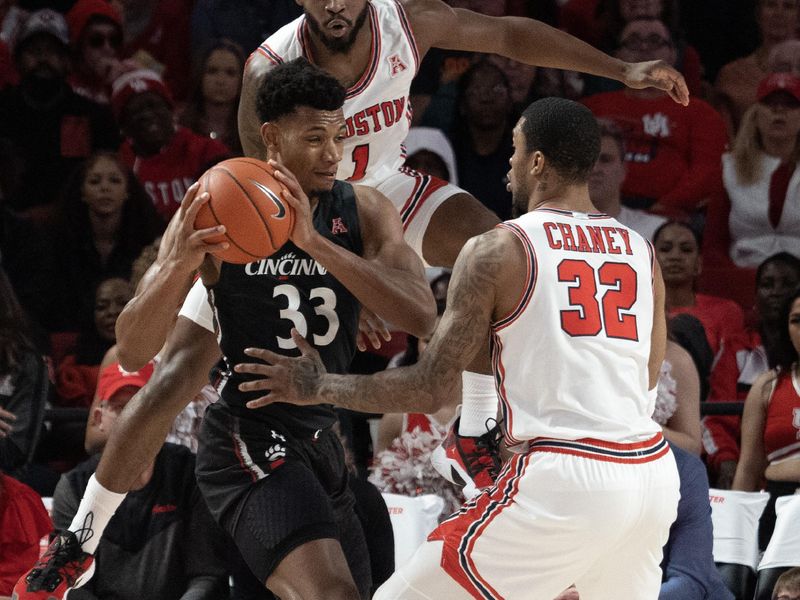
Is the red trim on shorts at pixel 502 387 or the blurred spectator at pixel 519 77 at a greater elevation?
the blurred spectator at pixel 519 77

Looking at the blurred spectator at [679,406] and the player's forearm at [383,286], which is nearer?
the player's forearm at [383,286]

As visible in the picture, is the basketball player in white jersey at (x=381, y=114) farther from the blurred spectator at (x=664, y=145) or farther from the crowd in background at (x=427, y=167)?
the blurred spectator at (x=664, y=145)

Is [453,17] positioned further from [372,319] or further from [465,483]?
[465,483]

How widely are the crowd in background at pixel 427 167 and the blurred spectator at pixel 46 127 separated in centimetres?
1

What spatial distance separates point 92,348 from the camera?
745cm

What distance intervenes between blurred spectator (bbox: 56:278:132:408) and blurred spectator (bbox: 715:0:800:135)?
155 inches

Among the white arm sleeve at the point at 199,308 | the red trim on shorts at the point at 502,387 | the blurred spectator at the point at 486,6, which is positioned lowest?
the red trim on shorts at the point at 502,387

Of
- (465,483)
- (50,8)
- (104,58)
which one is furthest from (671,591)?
(50,8)

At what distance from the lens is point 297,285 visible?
429 centimetres

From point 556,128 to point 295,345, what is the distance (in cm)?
104

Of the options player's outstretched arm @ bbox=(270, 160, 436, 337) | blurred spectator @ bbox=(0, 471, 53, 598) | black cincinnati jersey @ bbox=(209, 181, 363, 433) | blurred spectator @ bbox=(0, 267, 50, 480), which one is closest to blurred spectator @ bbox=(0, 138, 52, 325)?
blurred spectator @ bbox=(0, 267, 50, 480)

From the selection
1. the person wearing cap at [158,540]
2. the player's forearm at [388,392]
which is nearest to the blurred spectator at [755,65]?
the person wearing cap at [158,540]

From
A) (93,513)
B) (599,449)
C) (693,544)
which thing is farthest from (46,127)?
(599,449)

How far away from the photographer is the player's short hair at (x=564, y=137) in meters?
4.09
